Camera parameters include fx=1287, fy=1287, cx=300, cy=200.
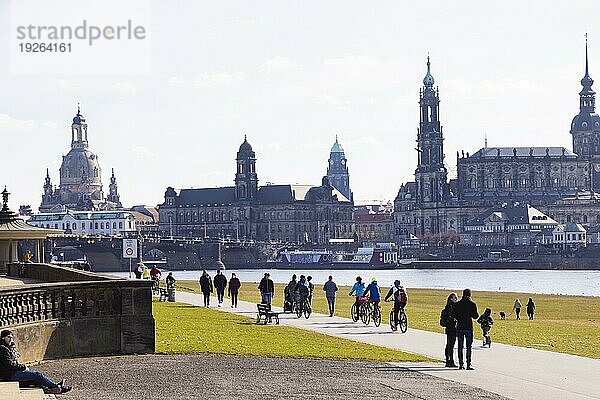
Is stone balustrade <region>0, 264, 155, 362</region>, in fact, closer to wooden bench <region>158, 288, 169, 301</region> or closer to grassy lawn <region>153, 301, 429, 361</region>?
grassy lawn <region>153, 301, 429, 361</region>

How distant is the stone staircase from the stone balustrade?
5.10 meters

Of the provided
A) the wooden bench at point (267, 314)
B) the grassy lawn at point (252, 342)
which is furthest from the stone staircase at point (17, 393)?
the wooden bench at point (267, 314)

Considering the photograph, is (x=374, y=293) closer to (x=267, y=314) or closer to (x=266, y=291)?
(x=267, y=314)

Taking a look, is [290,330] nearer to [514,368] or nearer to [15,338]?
[514,368]

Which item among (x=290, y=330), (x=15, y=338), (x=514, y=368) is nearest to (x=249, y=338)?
(x=290, y=330)

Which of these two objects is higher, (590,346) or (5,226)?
(5,226)

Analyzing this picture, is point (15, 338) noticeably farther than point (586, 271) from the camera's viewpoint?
No

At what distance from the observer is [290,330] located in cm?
3250

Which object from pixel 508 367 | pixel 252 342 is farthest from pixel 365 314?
pixel 508 367

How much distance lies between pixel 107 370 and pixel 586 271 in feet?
581

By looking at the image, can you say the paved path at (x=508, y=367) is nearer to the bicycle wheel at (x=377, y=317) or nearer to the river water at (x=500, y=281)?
the bicycle wheel at (x=377, y=317)

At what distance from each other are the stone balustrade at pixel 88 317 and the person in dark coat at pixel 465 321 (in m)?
5.52

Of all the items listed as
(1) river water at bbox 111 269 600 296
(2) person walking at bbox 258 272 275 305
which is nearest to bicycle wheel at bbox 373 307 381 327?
(2) person walking at bbox 258 272 275 305

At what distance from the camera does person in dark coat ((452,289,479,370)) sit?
23.1m
